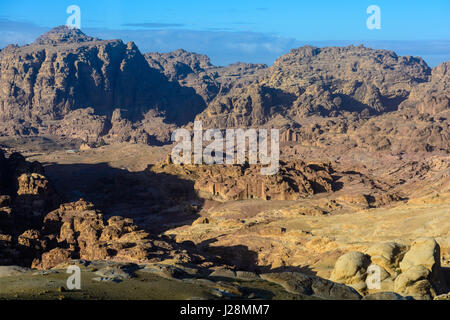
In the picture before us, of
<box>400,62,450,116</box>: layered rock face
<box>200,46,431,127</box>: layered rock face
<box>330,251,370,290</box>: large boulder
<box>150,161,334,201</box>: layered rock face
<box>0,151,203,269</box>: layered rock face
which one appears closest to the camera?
<box>330,251,370,290</box>: large boulder

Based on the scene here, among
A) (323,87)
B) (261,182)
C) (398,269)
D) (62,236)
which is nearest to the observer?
(398,269)

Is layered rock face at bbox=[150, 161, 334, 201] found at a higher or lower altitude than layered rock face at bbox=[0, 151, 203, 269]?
higher

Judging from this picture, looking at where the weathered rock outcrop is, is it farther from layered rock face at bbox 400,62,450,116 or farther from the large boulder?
layered rock face at bbox 400,62,450,116

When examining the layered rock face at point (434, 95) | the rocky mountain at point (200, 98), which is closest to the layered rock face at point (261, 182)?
the rocky mountain at point (200, 98)

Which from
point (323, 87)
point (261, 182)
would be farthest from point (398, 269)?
point (323, 87)

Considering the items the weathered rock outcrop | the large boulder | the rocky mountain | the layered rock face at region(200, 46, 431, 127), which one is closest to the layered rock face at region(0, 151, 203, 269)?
the large boulder

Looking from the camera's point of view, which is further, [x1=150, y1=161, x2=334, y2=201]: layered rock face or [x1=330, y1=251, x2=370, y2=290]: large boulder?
[x1=150, y1=161, x2=334, y2=201]: layered rock face

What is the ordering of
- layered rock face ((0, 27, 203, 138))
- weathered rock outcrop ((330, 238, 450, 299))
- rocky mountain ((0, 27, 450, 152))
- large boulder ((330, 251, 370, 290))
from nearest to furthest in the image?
weathered rock outcrop ((330, 238, 450, 299))
large boulder ((330, 251, 370, 290))
rocky mountain ((0, 27, 450, 152))
layered rock face ((0, 27, 203, 138))

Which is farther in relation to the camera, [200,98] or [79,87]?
[200,98]

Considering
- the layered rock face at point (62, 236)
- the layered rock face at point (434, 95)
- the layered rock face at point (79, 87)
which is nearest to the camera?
the layered rock face at point (62, 236)

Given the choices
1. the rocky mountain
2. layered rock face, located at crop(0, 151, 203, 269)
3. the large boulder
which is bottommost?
layered rock face, located at crop(0, 151, 203, 269)

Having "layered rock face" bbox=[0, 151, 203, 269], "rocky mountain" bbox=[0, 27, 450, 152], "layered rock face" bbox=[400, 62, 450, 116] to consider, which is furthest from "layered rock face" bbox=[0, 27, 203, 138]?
"layered rock face" bbox=[0, 151, 203, 269]

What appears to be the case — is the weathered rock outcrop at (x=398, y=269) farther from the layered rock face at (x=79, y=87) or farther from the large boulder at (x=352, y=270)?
the layered rock face at (x=79, y=87)

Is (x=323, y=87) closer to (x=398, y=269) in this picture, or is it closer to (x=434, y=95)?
(x=434, y=95)
